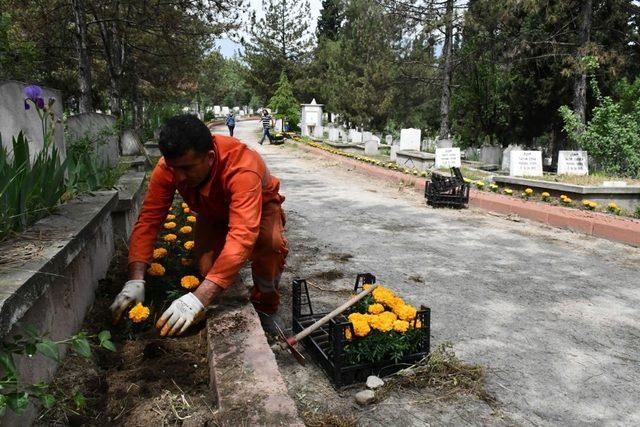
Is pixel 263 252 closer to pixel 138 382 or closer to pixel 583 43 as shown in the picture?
pixel 138 382

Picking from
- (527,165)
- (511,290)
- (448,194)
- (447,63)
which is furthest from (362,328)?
(447,63)

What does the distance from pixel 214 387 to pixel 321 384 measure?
2.47ft

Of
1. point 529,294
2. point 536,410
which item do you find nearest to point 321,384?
point 536,410

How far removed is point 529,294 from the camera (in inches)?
150

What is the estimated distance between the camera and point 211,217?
2883 millimetres

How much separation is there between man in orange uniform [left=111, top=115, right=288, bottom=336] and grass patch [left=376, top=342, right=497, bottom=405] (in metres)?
0.92

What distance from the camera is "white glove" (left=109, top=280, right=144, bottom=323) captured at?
230 cm

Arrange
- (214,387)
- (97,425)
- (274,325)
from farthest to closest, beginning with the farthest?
(274,325) → (214,387) → (97,425)

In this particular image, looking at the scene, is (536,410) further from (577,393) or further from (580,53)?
(580,53)

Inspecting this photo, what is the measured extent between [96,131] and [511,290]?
16.4 feet

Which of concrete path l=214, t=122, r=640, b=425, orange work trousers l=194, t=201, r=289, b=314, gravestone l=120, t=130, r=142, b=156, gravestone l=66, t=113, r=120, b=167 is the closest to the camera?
concrete path l=214, t=122, r=640, b=425

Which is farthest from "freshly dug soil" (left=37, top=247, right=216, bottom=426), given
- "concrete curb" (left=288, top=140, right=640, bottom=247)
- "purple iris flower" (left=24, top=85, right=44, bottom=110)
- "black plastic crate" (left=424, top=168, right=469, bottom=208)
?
"black plastic crate" (left=424, top=168, right=469, bottom=208)

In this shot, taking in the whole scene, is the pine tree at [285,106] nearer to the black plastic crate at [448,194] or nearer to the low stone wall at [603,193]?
the black plastic crate at [448,194]

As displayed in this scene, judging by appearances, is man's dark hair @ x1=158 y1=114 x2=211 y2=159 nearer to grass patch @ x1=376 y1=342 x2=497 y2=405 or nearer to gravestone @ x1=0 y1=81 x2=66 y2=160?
gravestone @ x1=0 y1=81 x2=66 y2=160
